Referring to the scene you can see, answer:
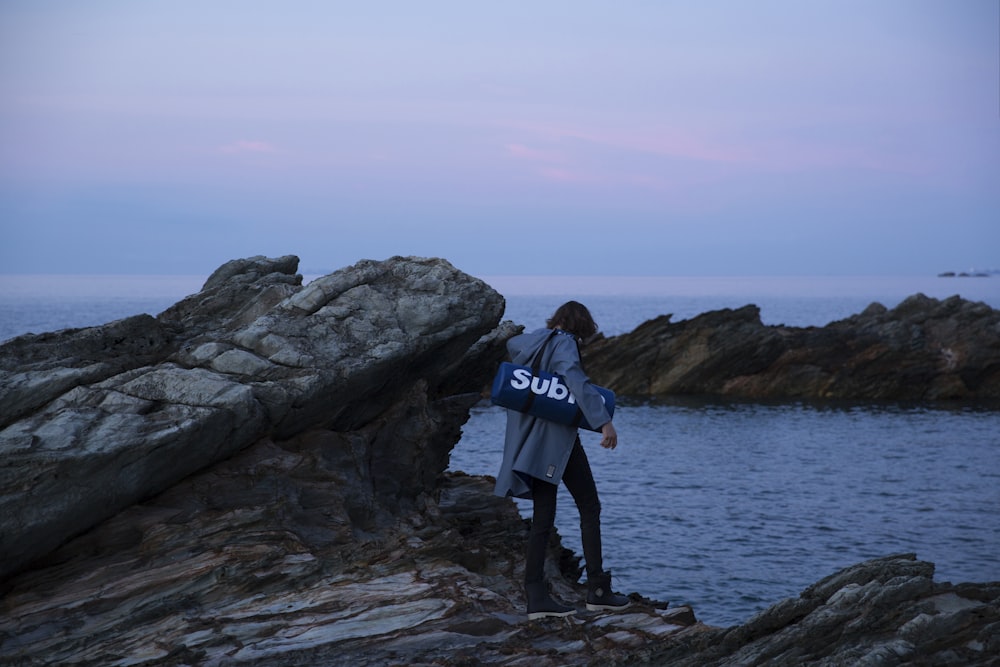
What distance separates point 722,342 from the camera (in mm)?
63000

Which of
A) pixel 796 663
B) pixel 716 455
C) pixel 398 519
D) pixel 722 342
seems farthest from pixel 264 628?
pixel 722 342

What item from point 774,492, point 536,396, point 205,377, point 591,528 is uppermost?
point 205,377

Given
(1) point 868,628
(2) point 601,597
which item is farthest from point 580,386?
(1) point 868,628

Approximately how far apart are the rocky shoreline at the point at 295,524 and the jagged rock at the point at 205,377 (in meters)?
0.03

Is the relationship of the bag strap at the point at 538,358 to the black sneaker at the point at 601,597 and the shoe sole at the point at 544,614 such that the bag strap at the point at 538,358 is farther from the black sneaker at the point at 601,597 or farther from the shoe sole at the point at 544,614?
the shoe sole at the point at 544,614

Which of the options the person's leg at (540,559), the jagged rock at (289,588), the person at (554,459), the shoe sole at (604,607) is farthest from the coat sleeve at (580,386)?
the jagged rock at (289,588)

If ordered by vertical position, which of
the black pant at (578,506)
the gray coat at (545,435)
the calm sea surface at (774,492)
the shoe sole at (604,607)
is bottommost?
the calm sea surface at (774,492)

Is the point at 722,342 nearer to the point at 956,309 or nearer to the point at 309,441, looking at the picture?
the point at 956,309

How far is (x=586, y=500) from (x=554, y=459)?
0.69 m

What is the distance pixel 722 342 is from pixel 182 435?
55212 millimetres

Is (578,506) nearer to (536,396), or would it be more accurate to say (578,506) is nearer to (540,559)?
(540,559)

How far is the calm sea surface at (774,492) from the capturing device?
26641 mm

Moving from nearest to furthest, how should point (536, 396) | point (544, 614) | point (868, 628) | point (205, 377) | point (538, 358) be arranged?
point (868, 628) < point (536, 396) < point (544, 614) < point (538, 358) < point (205, 377)

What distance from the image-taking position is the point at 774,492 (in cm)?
3806
